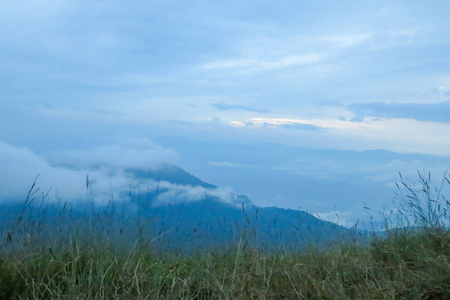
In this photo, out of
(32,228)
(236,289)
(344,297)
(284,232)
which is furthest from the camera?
(284,232)

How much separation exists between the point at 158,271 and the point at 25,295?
4.08 ft

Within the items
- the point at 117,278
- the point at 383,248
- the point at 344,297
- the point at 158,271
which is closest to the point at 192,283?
the point at 158,271

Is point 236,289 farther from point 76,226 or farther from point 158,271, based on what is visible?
point 76,226

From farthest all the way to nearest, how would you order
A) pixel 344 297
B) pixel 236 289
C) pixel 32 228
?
pixel 32 228, pixel 236 289, pixel 344 297

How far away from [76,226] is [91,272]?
119 centimetres

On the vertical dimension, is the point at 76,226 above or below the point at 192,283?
above

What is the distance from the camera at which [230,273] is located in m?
5.01

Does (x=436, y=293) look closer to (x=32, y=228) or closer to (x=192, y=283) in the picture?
(x=192, y=283)

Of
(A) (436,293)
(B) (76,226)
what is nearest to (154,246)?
(B) (76,226)

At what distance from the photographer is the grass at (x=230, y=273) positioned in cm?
427

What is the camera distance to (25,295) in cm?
423

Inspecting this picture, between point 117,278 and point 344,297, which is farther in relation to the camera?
point 117,278

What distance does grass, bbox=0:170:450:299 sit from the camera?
4.27 metres

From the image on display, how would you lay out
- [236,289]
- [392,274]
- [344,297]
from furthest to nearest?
[392,274], [236,289], [344,297]
